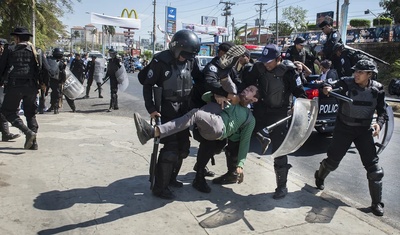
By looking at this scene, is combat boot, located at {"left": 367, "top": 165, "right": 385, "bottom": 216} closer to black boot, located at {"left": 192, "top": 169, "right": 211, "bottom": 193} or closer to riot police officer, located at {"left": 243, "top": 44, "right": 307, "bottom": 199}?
riot police officer, located at {"left": 243, "top": 44, "right": 307, "bottom": 199}

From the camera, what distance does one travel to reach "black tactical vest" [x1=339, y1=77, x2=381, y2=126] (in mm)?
3828

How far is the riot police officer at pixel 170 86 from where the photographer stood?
3707 mm

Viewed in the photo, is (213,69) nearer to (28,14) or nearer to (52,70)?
(52,70)

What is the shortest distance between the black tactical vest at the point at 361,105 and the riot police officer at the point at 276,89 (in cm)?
50

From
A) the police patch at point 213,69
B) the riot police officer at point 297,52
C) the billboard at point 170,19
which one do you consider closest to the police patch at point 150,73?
the police patch at point 213,69

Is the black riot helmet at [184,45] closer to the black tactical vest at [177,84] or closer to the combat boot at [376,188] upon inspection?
the black tactical vest at [177,84]

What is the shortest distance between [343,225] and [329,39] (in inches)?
171

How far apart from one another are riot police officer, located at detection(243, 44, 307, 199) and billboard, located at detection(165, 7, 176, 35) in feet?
116

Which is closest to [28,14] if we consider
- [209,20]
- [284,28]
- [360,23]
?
[360,23]

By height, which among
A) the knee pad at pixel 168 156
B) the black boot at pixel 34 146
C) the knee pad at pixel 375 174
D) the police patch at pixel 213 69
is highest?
the police patch at pixel 213 69

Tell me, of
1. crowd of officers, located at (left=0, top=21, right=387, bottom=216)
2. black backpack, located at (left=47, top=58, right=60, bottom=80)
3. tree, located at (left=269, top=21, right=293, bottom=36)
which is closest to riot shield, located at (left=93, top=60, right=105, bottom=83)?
black backpack, located at (left=47, top=58, right=60, bottom=80)

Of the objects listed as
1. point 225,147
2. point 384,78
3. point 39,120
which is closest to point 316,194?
point 225,147

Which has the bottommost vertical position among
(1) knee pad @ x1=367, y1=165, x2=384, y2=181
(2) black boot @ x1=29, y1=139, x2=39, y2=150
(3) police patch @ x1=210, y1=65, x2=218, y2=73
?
(2) black boot @ x1=29, y1=139, x2=39, y2=150

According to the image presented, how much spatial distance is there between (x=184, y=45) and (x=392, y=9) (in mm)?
33004
